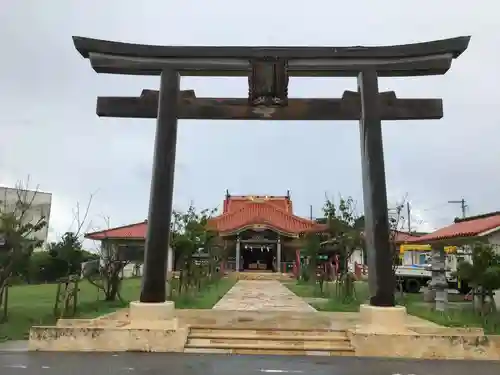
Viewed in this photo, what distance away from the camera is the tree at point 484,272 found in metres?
12.5

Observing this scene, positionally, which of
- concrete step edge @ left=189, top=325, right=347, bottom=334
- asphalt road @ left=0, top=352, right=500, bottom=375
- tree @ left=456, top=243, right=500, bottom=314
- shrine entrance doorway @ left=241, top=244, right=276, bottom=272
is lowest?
asphalt road @ left=0, top=352, right=500, bottom=375

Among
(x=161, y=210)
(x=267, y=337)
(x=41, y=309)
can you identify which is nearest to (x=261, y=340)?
(x=267, y=337)

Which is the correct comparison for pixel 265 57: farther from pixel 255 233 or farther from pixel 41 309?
pixel 255 233

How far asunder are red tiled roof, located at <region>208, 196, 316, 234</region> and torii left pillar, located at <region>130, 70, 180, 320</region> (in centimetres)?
2788

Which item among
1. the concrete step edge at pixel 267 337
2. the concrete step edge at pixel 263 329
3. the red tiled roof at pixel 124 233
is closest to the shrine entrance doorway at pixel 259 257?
the red tiled roof at pixel 124 233

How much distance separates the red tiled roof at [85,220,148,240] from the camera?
3475 centimetres

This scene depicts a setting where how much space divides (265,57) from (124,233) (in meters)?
28.8

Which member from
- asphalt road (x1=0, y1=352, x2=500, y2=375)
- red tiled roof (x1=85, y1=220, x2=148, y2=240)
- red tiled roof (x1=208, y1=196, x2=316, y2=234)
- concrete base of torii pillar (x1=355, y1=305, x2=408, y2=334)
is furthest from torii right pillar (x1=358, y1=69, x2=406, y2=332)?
red tiled roof (x1=208, y1=196, x2=316, y2=234)

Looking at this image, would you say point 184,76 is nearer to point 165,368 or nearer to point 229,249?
point 165,368

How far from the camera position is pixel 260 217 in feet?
128

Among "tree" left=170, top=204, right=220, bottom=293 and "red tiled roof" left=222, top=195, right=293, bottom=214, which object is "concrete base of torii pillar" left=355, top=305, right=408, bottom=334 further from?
"red tiled roof" left=222, top=195, right=293, bottom=214

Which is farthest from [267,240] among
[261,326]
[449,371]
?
[449,371]

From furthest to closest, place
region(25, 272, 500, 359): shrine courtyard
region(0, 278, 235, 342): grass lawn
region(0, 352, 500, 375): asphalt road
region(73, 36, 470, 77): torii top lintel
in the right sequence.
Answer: region(0, 278, 235, 342): grass lawn → region(73, 36, 470, 77): torii top lintel → region(25, 272, 500, 359): shrine courtyard → region(0, 352, 500, 375): asphalt road

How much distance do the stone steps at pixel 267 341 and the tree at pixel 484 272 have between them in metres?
5.33
